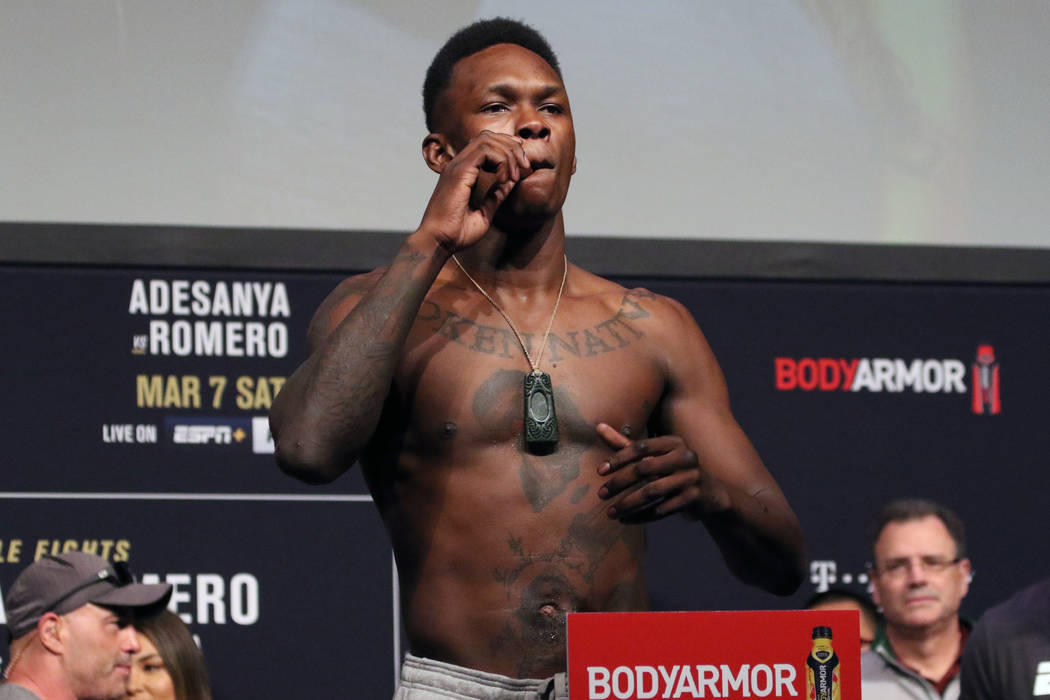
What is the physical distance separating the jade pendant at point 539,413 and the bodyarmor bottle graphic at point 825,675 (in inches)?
21.6

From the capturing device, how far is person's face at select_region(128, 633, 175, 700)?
10.2 feet

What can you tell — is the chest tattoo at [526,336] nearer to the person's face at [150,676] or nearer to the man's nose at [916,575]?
the person's face at [150,676]

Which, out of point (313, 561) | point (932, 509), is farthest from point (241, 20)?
point (932, 509)

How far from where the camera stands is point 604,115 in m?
3.93

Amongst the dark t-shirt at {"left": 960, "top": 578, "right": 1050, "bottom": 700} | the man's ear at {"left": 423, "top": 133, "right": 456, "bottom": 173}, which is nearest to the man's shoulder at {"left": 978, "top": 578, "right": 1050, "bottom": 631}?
the dark t-shirt at {"left": 960, "top": 578, "right": 1050, "bottom": 700}

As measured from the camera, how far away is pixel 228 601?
3.38 m

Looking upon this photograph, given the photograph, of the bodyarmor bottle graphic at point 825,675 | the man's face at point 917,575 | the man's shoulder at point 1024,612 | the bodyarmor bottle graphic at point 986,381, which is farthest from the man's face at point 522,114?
the bodyarmor bottle graphic at point 986,381

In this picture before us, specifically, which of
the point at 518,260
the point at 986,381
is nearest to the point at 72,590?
the point at 518,260

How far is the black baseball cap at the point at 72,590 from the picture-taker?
2947 millimetres

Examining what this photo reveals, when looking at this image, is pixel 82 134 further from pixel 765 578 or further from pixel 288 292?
pixel 765 578

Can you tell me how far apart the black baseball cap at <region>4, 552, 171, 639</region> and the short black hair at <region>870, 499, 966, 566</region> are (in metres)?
1.65

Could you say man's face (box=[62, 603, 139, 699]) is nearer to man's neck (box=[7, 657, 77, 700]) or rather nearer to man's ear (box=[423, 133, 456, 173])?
man's neck (box=[7, 657, 77, 700])

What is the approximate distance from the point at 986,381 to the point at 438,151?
1.89 meters

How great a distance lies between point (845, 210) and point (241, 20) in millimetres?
1639
